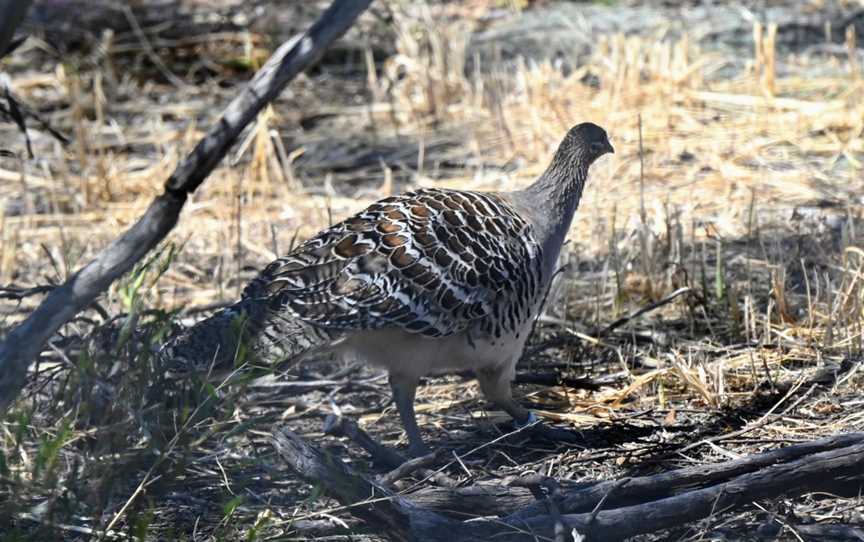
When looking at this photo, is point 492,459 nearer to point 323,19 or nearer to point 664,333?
point 664,333

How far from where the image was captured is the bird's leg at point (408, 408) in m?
5.01

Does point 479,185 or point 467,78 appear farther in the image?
point 467,78

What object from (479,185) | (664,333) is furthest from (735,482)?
(479,185)

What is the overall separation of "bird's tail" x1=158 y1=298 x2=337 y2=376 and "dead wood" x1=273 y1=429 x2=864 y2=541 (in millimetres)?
562

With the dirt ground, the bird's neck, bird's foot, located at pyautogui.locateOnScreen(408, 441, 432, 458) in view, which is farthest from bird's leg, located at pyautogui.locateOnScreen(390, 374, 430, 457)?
the bird's neck

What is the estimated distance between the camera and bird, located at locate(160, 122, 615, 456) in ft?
15.3

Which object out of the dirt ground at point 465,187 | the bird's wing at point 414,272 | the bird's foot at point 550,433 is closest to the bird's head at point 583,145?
the bird's wing at point 414,272

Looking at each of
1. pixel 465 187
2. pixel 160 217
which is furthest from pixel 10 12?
pixel 465 187

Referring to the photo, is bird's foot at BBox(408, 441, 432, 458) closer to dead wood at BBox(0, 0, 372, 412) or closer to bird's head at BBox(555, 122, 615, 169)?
bird's head at BBox(555, 122, 615, 169)

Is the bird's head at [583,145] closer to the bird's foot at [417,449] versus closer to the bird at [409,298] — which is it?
the bird at [409,298]

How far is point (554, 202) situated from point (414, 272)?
3.24 feet

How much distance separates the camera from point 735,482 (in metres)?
3.89

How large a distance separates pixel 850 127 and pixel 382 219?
508 centimetres

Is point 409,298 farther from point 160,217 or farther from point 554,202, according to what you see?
point 160,217
